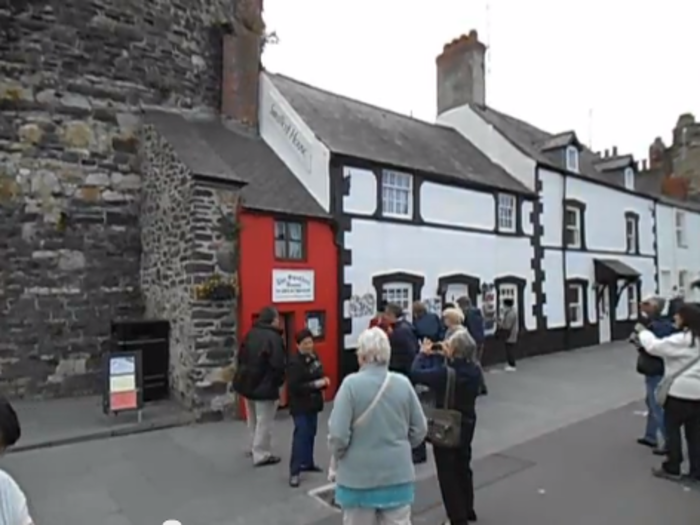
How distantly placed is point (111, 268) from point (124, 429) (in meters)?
3.91

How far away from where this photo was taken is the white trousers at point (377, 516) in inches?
144

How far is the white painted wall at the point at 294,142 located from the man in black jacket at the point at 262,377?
17.6 ft

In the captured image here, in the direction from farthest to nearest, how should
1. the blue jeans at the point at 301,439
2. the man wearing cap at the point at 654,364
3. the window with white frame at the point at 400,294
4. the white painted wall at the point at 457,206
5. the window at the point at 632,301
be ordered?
the window at the point at 632,301 → the white painted wall at the point at 457,206 → the window with white frame at the point at 400,294 → the man wearing cap at the point at 654,364 → the blue jeans at the point at 301,439

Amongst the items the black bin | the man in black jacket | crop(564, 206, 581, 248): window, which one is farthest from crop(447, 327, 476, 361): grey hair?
crop(564, 206, 581, 248): window

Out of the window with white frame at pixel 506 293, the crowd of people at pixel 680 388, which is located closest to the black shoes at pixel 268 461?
the crowd of people at pixel 680 388

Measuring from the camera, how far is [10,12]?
1046cm

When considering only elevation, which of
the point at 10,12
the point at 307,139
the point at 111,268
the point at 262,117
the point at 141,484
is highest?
the point at 10,12

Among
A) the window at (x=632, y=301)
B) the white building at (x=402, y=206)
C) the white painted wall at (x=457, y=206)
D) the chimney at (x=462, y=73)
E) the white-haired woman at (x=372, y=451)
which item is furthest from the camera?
the window at (x=632, y=301)

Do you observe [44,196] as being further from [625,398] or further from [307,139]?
[625,398]

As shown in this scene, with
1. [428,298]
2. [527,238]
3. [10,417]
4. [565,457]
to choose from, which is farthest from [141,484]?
[527,238]

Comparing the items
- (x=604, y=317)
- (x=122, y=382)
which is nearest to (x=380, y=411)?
(x=122, y=382)

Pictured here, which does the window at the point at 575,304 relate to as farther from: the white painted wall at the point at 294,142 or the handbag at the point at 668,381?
the handbag at the point at 668,381

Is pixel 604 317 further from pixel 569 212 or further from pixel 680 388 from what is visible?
pixel 680 388

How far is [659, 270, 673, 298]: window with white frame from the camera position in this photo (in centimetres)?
2452
